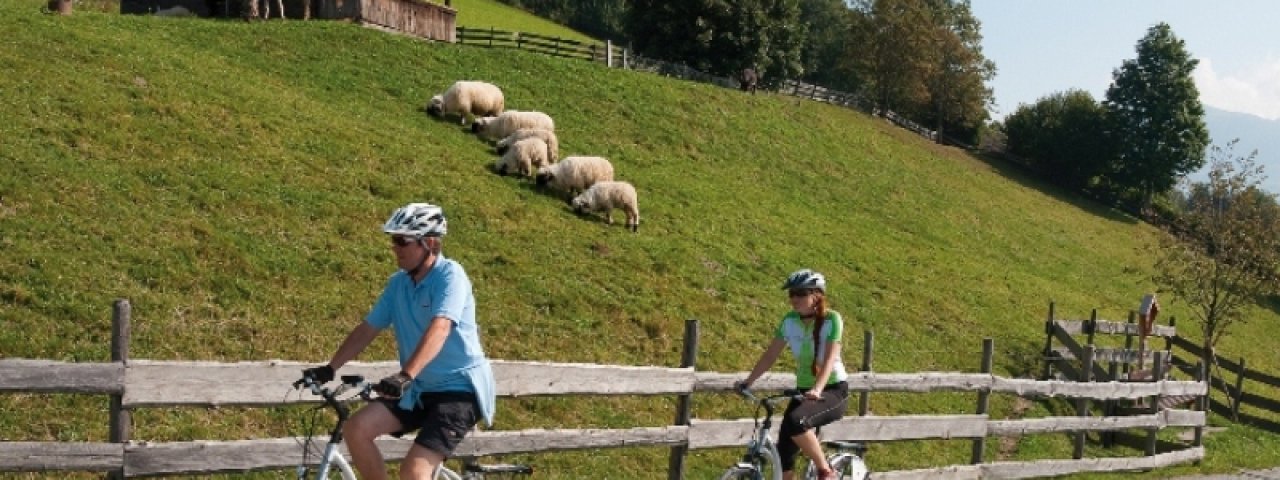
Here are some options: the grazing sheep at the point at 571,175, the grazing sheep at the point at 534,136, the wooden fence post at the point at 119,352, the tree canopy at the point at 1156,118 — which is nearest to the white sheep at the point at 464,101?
the grazing sheep at the point at 534,136

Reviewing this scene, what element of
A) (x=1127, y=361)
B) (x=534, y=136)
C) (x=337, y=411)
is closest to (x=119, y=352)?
(x=337, y=411)

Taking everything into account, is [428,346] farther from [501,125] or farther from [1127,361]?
[501,125]

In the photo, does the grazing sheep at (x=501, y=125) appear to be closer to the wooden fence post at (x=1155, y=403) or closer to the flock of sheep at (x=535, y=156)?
the flock of sheep at (x=535, y=156)

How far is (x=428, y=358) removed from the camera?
6156 millimetres

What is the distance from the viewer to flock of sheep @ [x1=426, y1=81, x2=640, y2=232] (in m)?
25.3

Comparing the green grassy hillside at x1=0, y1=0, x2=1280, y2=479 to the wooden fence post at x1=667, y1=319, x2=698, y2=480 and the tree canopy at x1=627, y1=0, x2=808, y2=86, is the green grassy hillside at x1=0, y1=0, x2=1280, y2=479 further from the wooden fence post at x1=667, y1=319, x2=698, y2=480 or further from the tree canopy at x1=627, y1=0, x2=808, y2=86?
the tree canopy at x1=627, y1=0, x2=808, y2=86

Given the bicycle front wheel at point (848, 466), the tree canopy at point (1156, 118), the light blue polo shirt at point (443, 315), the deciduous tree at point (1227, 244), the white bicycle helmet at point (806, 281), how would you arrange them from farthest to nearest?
the tree canopy at point (1156, 118), the deciduous tree at point (1227, 244), the bicycle front wheel at point (848, 466), the white bicycle helmet at point (806, 281), the light blue polo shirt at point (443, 315)

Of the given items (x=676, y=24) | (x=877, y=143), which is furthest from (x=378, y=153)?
(x=676, y=24)

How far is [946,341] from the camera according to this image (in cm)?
2586

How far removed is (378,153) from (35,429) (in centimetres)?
1355

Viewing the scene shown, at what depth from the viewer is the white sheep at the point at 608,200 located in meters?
25.2

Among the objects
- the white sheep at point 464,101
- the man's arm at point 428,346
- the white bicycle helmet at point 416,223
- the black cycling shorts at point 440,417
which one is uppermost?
the white sheep at point 464,101

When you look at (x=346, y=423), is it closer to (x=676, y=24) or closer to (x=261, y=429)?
(x=261, y=429)

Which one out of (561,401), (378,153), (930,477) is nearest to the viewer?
(930,477)
